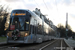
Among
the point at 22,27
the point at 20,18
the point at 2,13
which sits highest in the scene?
the point at 2,13

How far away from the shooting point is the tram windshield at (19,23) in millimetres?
13975

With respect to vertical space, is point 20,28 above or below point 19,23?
below

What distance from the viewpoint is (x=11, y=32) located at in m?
14.0

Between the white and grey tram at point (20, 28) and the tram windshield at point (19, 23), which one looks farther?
the tram windshield at point (19, 23)

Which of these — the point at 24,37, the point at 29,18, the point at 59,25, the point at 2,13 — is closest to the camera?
the point at 24,37

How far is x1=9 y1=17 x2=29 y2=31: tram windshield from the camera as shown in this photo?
14.0 metres

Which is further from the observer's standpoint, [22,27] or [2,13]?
[2,13]

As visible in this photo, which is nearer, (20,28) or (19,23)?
(20,28)

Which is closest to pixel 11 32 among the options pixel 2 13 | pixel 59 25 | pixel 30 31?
pixel 30 31

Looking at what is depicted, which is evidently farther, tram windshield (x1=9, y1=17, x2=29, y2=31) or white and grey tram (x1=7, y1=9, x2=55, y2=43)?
tram windshield (x1=9, y1=17, x2=29, y2=31)

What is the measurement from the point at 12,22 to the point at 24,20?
1277 millimetres

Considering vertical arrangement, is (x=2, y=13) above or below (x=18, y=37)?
above

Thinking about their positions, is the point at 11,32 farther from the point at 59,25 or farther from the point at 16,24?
the point at 59,25

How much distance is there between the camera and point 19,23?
46.3 ft
